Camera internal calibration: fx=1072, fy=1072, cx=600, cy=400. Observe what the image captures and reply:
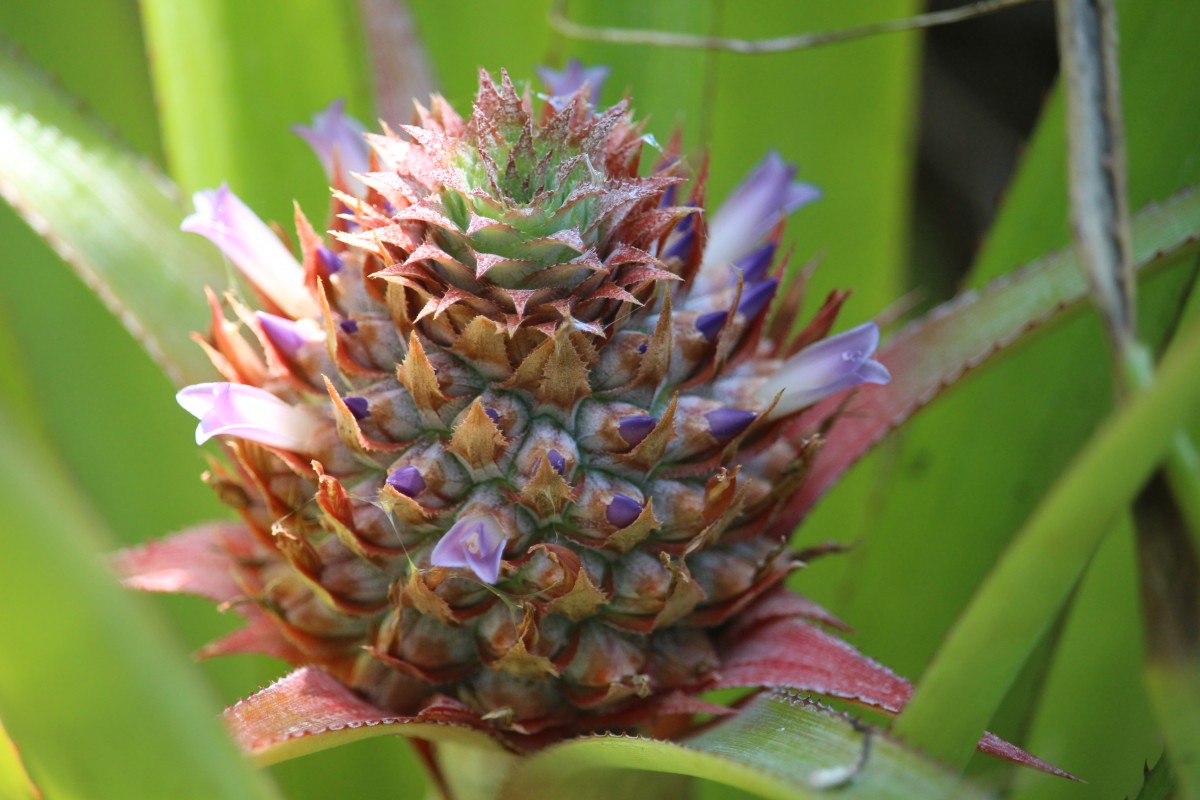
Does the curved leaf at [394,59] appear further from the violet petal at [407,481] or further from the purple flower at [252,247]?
the violet petal at [407,481]

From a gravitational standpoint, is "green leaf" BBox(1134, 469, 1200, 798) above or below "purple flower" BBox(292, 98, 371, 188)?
below

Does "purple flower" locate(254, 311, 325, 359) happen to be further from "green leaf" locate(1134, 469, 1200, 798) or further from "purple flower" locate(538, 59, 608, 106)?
"green leaf" locate(1134, 469, 1200, 798)

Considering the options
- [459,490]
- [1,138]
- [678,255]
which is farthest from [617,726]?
[1,138]

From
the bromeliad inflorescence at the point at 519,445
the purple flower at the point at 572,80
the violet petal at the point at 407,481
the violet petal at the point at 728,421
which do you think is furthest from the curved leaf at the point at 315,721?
the purple flower at the point at 572,80

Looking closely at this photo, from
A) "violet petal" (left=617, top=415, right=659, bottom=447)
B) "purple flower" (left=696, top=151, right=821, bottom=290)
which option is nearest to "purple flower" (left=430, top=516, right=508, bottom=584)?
"violet petal" (left=617, top=415, right=659, bottom=447)

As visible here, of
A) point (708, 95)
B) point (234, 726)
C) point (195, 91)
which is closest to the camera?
point (234, 726)

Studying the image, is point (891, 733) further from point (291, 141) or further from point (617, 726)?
point (291, 141)

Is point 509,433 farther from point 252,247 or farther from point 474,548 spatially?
point 252,247
